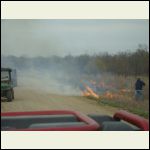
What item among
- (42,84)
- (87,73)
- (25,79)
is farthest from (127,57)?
(25,79)

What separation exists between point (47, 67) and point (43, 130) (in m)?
41.1

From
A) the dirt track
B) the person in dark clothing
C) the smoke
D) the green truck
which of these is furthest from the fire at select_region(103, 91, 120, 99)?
the smoke

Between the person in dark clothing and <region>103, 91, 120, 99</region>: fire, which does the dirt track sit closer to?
<region>103, 91, 120, 99</region>: fire

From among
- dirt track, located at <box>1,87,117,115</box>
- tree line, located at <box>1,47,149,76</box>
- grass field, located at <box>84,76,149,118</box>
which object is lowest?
dirt track, located at <box>1,87,117,115</box>

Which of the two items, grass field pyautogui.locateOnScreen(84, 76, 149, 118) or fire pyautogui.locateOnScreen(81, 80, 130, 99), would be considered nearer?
grass field pyautogui.locateOnScreen(84, 76, 149, 118)

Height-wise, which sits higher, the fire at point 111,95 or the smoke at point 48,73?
the smoke at point 48,73

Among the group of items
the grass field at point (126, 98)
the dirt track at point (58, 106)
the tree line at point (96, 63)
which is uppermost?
the tree line at point (96, 63)

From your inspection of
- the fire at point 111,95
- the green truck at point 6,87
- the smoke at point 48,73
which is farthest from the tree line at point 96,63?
the green truck at point 6,87

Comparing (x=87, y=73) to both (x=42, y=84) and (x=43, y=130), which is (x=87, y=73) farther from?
(x=43, y=130)

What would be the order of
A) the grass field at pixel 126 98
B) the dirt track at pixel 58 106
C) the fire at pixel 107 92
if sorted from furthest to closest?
the fire at pixel 107 92 → the grass field at pixel 126 98 → the dirt track at pixel 58 106

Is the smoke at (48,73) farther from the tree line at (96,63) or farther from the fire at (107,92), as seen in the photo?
the fire at (107,92)

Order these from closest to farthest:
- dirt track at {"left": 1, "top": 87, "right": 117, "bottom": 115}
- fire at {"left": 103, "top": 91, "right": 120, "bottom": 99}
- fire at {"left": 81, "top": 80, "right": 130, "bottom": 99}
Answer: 1. dirt track at {"left": 1, "top": 87, "right": 117, "bottom": 115}
2. fire at {"left": 103, "top": 91, "right": 120, "bottom": 99}
3. fire at {"left": 81, "top": 80, "right": 130, "bottom": 99}

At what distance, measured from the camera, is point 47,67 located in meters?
43.1

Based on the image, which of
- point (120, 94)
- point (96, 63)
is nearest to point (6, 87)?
point (120, 94)
